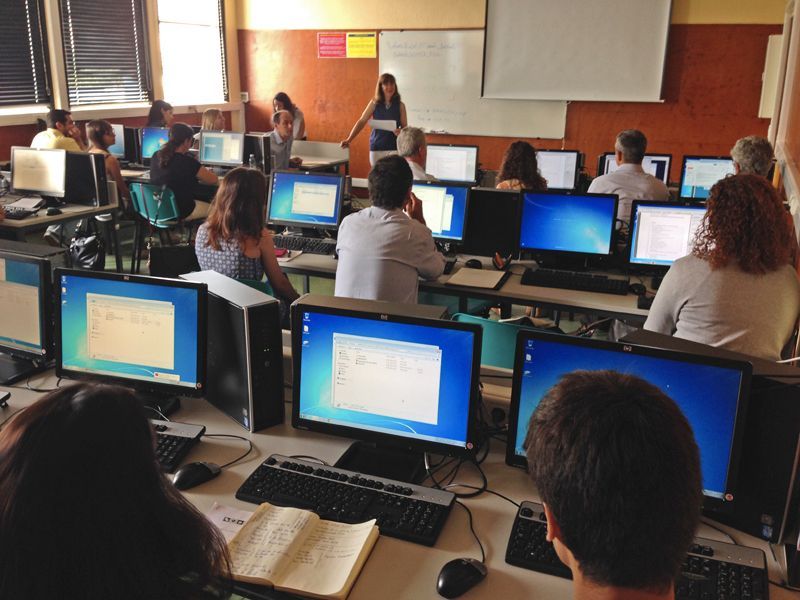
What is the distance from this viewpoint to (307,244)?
4434 millimetres

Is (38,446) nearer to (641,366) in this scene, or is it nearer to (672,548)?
(672,548)

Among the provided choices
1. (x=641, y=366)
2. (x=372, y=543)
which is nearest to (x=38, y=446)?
(x=372, y=543)

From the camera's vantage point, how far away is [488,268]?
4059mm

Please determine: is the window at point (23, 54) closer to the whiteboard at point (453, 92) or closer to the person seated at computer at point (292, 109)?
the person seated at computer at point (292, 109)

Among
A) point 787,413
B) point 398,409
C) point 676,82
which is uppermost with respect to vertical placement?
point 676,82

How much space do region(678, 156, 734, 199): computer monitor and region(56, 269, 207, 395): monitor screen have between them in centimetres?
477

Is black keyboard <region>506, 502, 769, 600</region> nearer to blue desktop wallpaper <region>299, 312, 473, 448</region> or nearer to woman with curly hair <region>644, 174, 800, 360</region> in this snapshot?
blue desktop wallpaper <region>299, 312, 473, 448</region>

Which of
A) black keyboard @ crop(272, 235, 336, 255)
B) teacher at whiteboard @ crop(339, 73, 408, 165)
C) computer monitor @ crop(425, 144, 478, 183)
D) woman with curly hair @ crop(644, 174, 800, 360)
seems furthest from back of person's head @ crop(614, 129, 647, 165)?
teacher at whiteboard @ crop(339, 73, 408, 165)

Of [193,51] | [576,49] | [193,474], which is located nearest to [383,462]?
[193,474]

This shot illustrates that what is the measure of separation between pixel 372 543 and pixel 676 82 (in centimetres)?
744

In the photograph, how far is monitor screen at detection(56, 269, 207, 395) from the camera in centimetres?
201

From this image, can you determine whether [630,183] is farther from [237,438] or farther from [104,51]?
[104,51]

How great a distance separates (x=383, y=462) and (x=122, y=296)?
2.91 feet

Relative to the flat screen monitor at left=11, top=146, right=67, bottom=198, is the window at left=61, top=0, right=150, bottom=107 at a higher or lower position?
higher
